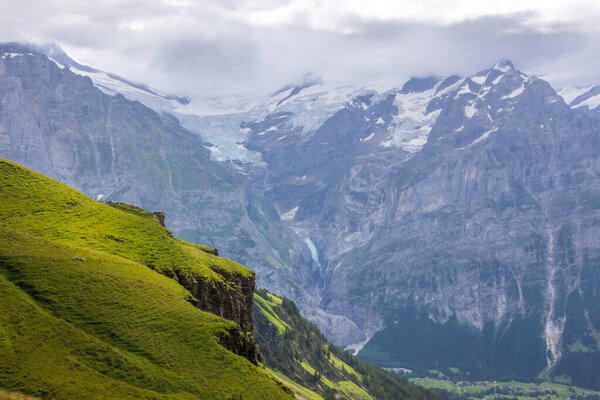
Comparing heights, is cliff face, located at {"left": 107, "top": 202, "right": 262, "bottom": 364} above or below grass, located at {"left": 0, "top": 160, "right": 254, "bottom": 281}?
below

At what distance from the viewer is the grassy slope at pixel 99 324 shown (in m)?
60.5

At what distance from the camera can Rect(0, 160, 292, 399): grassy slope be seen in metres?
A: 60.5

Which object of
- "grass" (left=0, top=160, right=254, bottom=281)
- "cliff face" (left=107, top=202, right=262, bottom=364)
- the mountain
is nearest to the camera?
the mountain

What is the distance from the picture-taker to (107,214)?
110 meters

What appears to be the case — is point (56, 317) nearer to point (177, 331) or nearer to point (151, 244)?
point (177, 331)

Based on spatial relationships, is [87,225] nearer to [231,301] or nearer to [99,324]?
[231,301]

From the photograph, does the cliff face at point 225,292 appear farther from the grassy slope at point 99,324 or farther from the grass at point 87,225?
the grassy slope at point 99,324

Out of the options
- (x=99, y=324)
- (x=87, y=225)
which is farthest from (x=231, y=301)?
(x=99, y=324)

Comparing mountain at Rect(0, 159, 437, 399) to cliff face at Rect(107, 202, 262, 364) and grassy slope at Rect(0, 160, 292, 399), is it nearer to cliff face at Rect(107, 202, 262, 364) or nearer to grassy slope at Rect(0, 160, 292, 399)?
grassy slope at Rect(0, 160, 292, 399)

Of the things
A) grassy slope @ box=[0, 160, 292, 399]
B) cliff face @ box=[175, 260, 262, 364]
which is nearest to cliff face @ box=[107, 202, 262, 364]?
cliff face @ box=[175, 260, 262, 364]

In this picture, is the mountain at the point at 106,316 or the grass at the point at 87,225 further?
the grass at the point at 87,225

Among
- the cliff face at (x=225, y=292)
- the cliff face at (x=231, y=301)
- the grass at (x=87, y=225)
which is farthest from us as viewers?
the grass at (x=87, y=225)

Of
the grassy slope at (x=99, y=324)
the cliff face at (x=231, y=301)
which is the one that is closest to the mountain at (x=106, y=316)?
the grassy slope at (x=99, y=324)

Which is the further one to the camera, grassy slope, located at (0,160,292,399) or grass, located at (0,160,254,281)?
grass, located at (0,160,254,281)
